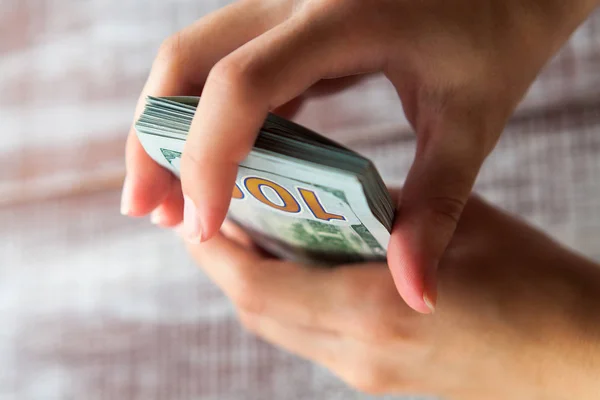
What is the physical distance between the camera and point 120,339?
29.5 inches

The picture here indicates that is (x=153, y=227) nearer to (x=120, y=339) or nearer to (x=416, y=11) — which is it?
(x=120, y=339)

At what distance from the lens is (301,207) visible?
16.5 inches

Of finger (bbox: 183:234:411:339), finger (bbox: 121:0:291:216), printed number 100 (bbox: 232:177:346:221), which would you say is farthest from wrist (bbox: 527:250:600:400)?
finger (bbox: 121:0:291:216)

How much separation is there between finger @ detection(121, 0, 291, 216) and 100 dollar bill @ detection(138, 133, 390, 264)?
0.10 ft

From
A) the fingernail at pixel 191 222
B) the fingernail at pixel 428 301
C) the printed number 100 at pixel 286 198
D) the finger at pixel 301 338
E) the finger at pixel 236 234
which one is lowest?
the finger at pixel 301 338

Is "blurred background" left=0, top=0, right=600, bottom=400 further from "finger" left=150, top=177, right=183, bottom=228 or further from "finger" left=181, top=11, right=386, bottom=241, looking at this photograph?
"finger" left=181, top=11, right=386, bottom=241

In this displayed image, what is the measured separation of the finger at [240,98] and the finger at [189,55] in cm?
10

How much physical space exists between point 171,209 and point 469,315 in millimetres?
294

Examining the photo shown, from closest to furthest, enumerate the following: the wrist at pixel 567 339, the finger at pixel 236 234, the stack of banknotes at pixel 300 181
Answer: the stack of banknotes at pixel 300 181 → the wrist at pixel 567 339 → the finger at pixel 236 234

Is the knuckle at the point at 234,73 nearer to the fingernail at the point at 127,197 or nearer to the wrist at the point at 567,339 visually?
the fingernail at the point at 127,197

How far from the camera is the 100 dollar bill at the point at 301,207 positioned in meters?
0.36

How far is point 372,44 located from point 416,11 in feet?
0.16

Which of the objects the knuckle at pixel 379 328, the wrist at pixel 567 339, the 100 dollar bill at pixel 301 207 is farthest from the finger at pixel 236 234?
the wrist at pixel 567 339

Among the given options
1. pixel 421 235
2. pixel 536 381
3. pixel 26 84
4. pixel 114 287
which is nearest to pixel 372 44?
pixel 421 235
